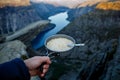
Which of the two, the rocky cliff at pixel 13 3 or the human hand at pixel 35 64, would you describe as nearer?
the human hand at pixel 35 64

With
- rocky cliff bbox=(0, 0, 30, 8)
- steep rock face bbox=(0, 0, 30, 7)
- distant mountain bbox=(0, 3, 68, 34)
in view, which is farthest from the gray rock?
steep rock face bbox=(0, 0, 30, 7)

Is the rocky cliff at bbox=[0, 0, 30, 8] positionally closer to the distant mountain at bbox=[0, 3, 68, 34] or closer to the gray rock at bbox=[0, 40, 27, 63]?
the distant mountain at bbox=[0, 3, 68, 34]

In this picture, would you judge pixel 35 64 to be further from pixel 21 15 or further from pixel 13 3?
pixel 13 3

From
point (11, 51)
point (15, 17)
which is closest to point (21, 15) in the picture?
point (15, 17)

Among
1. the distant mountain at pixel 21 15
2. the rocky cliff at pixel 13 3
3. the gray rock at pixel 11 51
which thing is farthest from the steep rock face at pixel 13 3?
the gray rock at pixel 11 51

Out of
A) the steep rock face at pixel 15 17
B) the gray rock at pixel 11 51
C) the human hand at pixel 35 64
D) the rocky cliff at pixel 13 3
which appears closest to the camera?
the human hand at pixel 35 64

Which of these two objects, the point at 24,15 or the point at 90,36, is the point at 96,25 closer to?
the point at 90,36

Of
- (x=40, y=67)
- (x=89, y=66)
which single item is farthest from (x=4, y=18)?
(x=40, y=67)

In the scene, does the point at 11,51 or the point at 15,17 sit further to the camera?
the point at 15,17

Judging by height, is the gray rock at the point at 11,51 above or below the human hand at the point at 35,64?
below

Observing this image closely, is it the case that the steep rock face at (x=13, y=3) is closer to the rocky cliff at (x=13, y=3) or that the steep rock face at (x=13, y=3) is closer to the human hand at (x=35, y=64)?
the rocky cliff at (x=13, y=3)

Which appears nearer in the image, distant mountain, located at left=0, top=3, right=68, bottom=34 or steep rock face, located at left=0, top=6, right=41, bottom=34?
steep rock face, located at left=0, top=6, right=41, bottom=34
